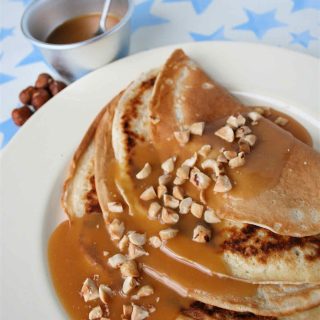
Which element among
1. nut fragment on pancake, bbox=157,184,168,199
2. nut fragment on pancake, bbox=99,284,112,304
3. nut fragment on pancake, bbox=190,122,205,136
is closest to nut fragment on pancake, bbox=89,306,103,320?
nut fragment on pancake, bbox=99,284,112,304

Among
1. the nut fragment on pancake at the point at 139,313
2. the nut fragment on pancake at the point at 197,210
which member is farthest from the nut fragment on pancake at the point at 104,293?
the nut fragment on pancake at the point at 197,210

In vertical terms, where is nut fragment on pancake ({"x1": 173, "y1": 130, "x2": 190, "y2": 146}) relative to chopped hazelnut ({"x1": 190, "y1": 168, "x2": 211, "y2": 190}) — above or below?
above

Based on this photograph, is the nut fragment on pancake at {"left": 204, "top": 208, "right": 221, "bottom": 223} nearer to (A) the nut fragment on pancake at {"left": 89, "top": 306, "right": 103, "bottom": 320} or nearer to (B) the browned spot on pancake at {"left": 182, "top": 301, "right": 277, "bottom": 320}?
(B) the browned spot on pancake at {"left": 182, "top": 301, "right": 277, "bottom": 320}

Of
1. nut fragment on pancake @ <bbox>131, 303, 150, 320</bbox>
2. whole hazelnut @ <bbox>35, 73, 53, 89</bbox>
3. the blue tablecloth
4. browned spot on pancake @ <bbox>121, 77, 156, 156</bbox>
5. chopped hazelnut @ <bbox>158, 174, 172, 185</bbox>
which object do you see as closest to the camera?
nut fragment on pancake @ <bbox>131, 303, 150, 320</bbox>

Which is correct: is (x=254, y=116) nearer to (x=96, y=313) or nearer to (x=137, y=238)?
(x=137, y=238)

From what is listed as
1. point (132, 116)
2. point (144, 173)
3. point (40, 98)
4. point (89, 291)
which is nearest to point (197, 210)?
point (144, 173)

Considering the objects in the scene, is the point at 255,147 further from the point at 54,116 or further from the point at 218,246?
the point at 54,116

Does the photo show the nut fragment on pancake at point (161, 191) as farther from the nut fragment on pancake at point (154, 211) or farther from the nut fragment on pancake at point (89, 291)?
the nut fragment on pancake at point (89, 291)
